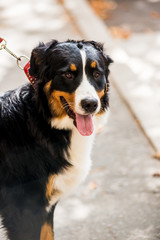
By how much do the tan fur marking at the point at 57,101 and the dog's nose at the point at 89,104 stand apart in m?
0.09

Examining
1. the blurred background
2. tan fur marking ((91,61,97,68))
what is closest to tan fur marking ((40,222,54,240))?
the blurred background

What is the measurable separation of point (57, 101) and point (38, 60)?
1.07 ft

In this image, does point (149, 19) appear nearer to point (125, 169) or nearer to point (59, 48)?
point (125, 169)

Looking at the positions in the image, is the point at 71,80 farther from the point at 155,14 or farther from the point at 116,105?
the point at 155,14

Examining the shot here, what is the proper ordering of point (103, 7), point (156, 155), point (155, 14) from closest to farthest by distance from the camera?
point (156, 155), point (155, 14), point (103, 7)

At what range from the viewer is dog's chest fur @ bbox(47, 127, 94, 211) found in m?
3.09

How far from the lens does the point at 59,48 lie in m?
2.99

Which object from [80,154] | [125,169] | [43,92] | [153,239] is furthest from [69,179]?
[125,169]

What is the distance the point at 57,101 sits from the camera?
2980 mm

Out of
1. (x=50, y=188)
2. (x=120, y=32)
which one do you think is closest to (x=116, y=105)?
(x=120, y=32)

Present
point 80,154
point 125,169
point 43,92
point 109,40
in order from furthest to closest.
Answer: point 109,40
point 125,169
point 80,154
point 43,92

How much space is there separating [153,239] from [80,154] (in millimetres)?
974

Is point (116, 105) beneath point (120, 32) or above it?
above

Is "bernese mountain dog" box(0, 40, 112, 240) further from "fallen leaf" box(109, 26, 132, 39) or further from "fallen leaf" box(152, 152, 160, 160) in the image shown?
"fallen leaf" box(109, 26, 132, 39)
